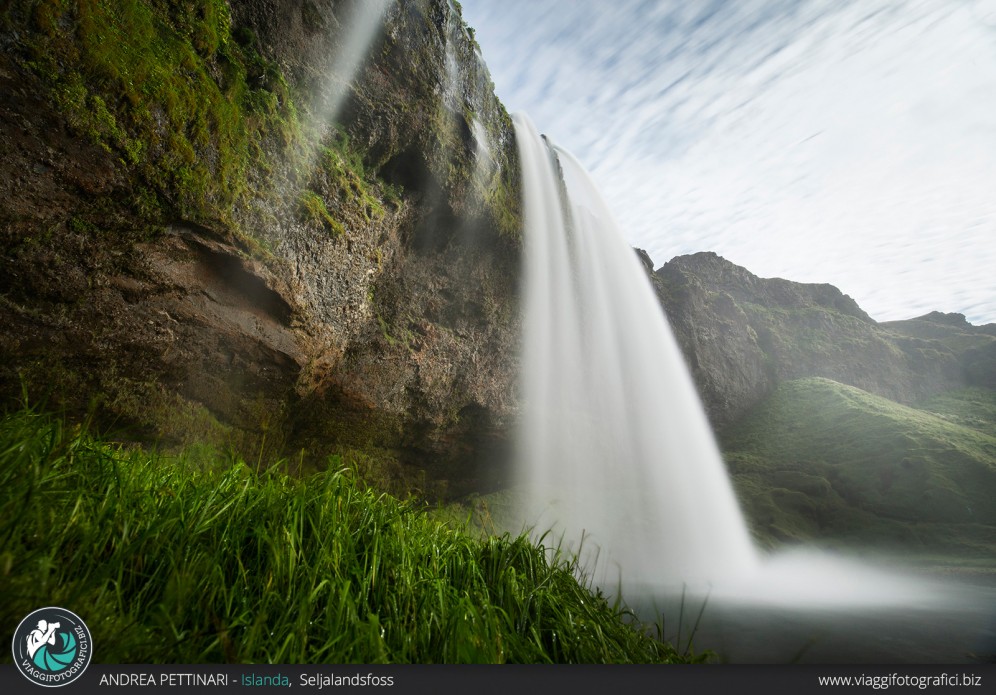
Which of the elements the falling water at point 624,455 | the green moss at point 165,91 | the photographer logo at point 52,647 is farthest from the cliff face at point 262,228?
the photographer logo at point 52,647

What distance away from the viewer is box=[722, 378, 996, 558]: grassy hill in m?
11.6

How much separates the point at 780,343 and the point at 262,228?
23.3 metres

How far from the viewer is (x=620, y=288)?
11.8m

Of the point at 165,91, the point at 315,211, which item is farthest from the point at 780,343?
the point at 165,91

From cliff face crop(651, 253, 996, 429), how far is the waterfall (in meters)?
3.74

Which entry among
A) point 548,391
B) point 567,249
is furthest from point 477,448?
point 567,249

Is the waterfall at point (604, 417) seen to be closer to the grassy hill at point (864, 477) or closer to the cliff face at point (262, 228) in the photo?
the cliff face at point (262, 228)

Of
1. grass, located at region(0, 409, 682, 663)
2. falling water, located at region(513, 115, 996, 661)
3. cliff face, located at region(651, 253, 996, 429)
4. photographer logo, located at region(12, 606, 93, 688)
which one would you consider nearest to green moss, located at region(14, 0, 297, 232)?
grass, located at region(0, 409, 682, 663)

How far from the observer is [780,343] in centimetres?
2130

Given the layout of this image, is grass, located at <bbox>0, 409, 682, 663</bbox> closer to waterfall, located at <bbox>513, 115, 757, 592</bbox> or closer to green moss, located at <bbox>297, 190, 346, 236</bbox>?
green moss, located at <bbox>297, 190, 346, 236</bbox>

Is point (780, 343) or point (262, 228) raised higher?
point (780, 343)

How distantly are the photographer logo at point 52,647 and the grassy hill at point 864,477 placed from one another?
13646 mm

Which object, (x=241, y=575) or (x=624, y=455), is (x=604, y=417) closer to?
(x=624, y=455)

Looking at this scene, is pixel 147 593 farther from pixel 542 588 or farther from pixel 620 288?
pixel 620 288
